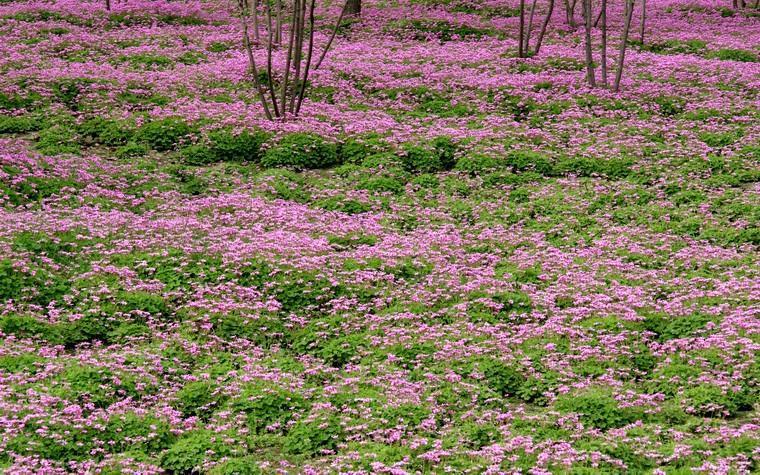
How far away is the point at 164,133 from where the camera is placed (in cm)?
2278

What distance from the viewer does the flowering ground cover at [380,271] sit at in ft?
34.0

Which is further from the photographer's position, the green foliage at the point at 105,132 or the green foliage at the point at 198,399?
the green foliage at the point at 105,132

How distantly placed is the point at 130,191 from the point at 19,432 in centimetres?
992

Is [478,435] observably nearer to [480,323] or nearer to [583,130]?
[480,323]

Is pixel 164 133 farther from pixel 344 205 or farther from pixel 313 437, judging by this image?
pixel 313 437

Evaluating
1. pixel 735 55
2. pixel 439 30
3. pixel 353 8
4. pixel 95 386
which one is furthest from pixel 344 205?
pixel 353 8

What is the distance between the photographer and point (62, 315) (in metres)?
13.5

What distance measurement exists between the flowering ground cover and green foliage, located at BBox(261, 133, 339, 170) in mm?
109

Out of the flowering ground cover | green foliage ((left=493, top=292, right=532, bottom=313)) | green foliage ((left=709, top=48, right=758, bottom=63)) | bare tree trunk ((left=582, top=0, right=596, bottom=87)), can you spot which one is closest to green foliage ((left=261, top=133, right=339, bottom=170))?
the flowering ground cover

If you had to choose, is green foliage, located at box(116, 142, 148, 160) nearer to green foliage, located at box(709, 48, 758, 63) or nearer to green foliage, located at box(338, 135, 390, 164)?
green foliage, located at box(338, 135, 390, 164)

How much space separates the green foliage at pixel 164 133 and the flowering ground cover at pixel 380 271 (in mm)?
86

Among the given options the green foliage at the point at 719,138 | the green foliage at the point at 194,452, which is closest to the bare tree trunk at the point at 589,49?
the green foliage at the point at 719,138

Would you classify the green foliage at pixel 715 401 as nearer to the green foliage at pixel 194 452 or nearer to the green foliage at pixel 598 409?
the green foliage at pixel 598 409

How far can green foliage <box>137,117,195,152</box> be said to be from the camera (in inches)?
885
